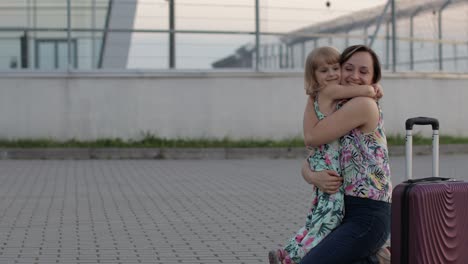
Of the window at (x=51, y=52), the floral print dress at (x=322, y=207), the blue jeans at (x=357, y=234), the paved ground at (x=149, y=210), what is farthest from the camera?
the window at (x=51, y=52)

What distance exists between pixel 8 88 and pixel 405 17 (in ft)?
28.4

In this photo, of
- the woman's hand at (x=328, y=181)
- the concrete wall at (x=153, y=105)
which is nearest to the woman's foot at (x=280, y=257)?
the woman's hand at (x=328, y=181)

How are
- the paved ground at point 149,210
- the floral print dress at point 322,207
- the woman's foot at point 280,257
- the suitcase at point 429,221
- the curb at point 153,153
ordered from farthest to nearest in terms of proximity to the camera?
the curb at point 153,153, the paved ground at point 149,210, the woman's foot at point 280,257, the floral print dress at point 322,207, the suitcase at point 429,221

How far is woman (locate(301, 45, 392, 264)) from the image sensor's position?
4.85 meters

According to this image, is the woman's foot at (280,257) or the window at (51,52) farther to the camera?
the window at (51,52)

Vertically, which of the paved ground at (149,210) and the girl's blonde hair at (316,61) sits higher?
the girl's blonde hair at (316,61)

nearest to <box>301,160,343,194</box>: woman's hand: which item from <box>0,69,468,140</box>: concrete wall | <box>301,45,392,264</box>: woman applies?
<box>301,45,392,264</box>: woman

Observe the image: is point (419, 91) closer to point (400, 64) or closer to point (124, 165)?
point (400, 64)

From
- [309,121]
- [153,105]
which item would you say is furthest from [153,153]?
[309,121]

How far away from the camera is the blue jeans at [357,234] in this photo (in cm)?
484

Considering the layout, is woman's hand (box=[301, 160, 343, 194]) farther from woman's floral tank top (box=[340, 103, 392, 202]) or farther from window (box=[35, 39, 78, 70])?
window (box=[35, 39, 78, 70])

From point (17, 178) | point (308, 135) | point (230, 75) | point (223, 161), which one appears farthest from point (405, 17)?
point (308, 135)

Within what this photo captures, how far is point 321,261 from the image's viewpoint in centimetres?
490

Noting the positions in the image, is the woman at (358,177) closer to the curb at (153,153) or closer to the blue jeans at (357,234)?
the blue jeans at (357,234)
